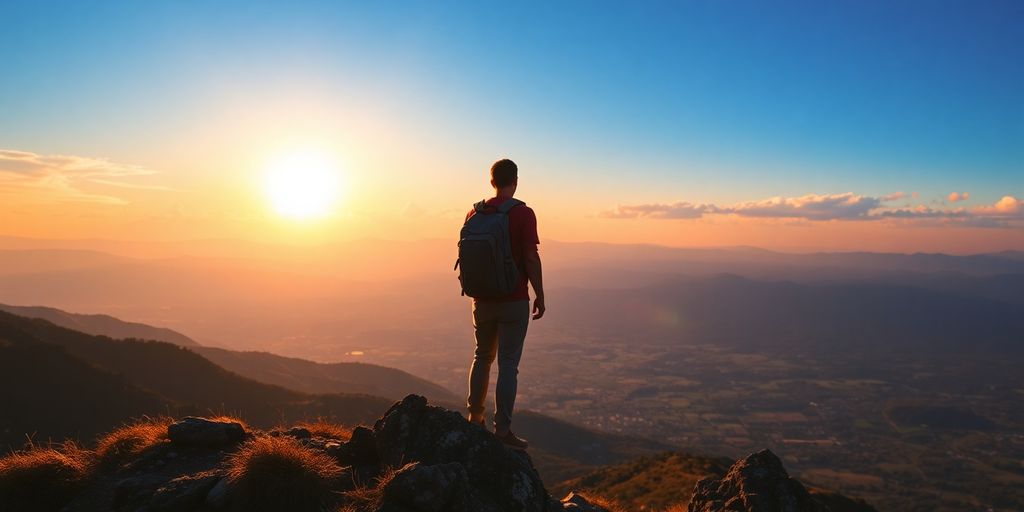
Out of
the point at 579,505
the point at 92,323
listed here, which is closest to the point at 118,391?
the point at 579,505

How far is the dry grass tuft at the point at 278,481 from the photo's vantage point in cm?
525

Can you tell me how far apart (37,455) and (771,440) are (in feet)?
601

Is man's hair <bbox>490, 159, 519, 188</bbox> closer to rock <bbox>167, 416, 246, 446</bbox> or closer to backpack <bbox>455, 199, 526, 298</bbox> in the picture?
backpack <bbox>455, 199, 526, 298</bbox>

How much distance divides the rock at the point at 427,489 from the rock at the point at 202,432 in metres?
3.75

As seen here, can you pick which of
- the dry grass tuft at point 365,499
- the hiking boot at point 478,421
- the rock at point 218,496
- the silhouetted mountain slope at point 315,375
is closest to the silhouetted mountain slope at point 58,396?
the rock at point 218,496

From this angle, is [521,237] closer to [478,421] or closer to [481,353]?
[481,353]

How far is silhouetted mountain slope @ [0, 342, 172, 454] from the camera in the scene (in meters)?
29.6

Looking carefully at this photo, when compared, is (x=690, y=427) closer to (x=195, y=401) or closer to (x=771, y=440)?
(x=771, y=440)

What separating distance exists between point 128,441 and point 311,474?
12.6 ft

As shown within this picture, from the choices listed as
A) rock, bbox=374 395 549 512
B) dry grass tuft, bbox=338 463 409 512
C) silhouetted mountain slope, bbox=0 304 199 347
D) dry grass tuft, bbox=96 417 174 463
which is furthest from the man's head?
silhouetted mountain slope, bbox=0 304 199 347

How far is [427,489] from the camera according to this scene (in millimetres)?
5020

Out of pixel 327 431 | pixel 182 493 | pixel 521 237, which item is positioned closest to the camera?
pixel 182 493

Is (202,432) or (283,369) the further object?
(283,369)

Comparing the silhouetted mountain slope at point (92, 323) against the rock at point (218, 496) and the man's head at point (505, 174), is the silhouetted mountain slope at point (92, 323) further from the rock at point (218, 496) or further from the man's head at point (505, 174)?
the man's head at point (505, 174)
